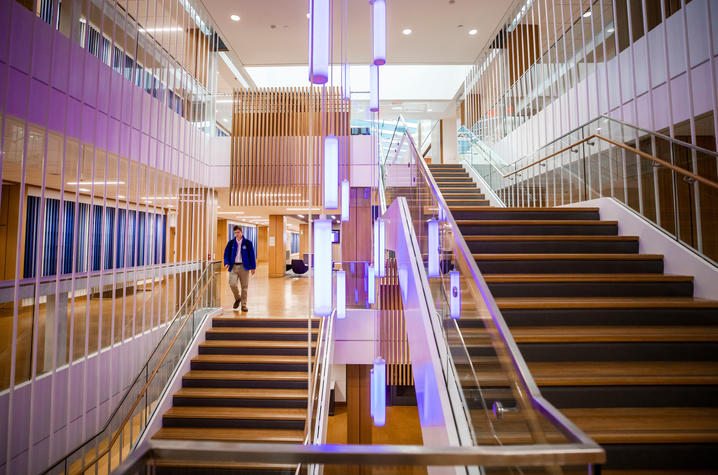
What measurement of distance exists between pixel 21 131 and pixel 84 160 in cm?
102

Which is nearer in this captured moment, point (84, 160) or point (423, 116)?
point (84, 160)

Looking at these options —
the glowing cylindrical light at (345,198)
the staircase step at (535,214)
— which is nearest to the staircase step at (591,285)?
the staircase step at (535,214)

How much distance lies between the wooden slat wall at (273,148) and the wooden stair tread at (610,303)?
23.5 ft

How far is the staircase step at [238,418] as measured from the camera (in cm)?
522

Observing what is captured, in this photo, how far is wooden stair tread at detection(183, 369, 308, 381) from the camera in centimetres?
580

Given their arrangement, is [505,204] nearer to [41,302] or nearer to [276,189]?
[276,189]

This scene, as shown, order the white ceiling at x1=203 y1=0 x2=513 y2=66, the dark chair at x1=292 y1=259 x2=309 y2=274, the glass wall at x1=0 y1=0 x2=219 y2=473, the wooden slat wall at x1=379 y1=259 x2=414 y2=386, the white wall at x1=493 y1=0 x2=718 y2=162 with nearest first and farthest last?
the glass wall at x1=0 y1=0 x2=219 y2=473, the white wall at x1=493 y1=0 x2=718 y2=162, the white ceiling at x1=203 y1=0 x2=513 y2=66, the wooden slat wall at x1=379 y1=259 x2=414 y2=386, the dark chair at x1=292 y1=259 x2=309 y2=274

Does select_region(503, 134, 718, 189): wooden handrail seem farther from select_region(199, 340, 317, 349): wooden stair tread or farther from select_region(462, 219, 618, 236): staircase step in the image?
select_region(199, 340, 317, 349): wooden stair tread

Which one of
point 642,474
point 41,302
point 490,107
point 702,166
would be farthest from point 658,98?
point 41,302

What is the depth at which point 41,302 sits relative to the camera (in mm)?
3715

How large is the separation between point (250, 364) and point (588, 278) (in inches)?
209

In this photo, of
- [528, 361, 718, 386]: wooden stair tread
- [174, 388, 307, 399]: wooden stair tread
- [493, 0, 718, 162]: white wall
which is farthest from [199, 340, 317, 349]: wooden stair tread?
[493, 0, 718, 162]: white wall

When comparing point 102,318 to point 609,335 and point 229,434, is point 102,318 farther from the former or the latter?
point 609,335

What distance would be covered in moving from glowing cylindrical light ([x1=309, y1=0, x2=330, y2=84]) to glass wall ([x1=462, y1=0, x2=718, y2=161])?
4378 millimetres
